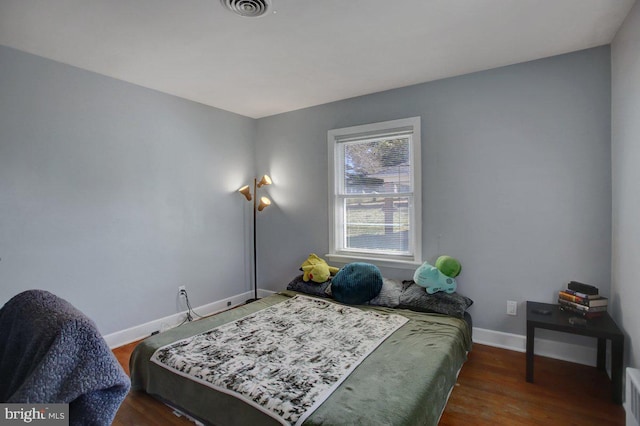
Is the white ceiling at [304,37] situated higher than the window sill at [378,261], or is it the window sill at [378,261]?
the white ceiling at [304,37]

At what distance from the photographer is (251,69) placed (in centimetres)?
276

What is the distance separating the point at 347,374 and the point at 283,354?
A: 0.46m

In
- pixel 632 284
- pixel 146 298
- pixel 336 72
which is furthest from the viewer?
pixel 146 298

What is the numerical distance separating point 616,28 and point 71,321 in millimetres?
3323

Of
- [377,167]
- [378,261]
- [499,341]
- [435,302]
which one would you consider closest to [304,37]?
[377,167]

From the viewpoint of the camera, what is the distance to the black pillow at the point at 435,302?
106 inches

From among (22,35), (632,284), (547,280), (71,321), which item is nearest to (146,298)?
(22,35)

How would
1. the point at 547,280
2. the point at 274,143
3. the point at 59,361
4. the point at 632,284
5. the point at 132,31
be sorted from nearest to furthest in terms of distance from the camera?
the point at 59,361, the point at 632,284, the point at 132,31, the point at 547,280, the point at 274,143

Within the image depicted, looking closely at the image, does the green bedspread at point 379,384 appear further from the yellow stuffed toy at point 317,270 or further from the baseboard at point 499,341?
the yellow stuffed toy at point 317,270

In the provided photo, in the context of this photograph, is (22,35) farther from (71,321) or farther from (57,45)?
(71,321)

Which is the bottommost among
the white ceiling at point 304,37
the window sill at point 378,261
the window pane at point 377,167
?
the window sill at point 378,261

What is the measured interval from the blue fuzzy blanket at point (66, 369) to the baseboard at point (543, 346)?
288 cm

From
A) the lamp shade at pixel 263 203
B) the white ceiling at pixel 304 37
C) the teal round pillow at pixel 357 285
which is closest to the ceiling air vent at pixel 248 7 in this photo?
the white ceiling at pixel 304 37

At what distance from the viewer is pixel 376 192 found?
3.47 metres
